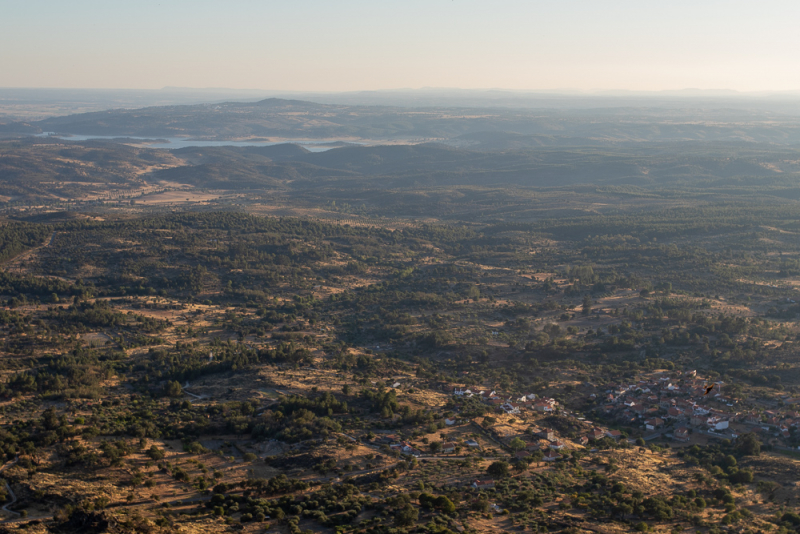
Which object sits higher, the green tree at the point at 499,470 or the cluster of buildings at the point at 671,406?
the green tree at the point at 499,470

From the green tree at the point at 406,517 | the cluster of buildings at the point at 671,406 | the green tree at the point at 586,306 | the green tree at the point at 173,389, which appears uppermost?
the green tree at the point at 406,517

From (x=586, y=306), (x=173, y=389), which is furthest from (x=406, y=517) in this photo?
(x=586, y=306)

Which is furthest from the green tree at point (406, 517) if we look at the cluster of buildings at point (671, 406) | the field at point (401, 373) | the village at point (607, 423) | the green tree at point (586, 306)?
the green tree at point (586, 306)

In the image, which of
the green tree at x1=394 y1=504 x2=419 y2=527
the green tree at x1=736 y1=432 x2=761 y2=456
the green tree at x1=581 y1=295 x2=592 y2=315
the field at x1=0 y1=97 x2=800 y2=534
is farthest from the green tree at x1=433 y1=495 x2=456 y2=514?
the green tree at x1=581 y1=295 x2=592 y2=315

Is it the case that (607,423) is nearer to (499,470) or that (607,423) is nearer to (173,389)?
(499,470)

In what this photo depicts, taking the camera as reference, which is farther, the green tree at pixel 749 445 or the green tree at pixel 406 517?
the green tree at pixel 749 445

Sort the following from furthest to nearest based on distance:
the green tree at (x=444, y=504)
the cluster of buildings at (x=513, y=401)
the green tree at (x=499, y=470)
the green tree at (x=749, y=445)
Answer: the cluster of buildings at (x=513, y=401), the green tree at (x=749, y=445), the green tree at (x=499, y=470), the green tree at (x=444, y=504)

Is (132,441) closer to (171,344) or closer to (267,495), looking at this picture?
(267,495)

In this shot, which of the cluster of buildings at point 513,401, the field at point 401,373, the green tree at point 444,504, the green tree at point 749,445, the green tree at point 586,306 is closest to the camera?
the green tree at point 444,504

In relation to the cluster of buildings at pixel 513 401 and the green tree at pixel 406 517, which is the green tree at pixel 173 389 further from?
the green tree at pixel 406 517

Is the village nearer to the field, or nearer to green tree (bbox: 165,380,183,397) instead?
the field

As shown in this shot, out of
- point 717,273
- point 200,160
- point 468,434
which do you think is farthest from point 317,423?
point 200,160
